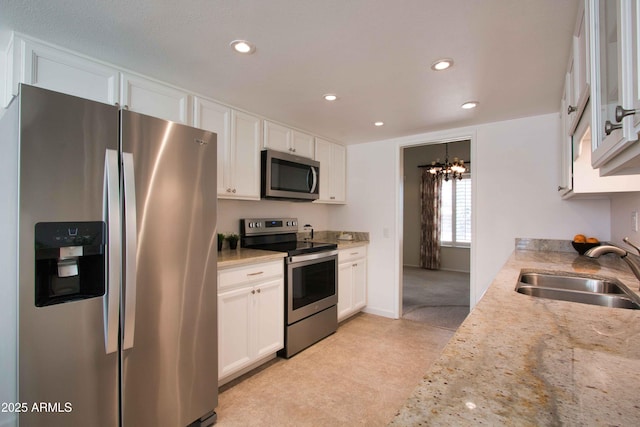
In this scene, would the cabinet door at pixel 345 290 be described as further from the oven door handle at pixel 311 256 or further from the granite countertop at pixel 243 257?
the granite countertop at pixel 243 257

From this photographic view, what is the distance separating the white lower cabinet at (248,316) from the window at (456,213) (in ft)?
16.7

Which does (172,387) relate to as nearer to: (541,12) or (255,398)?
(255,398)

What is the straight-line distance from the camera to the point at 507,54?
1.80 metres

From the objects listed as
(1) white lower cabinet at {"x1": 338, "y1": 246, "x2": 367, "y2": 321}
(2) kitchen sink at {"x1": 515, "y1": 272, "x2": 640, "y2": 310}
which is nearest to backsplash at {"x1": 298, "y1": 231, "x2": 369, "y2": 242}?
(1) white lower cabinet at {"x1": 338, "y1": 246, "x2": 367, "y2": 321}

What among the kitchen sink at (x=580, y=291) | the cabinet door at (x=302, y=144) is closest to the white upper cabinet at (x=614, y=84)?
the kitchen sink at (x=580, y=291)

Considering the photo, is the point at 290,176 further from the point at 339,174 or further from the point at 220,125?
the point at 339,174

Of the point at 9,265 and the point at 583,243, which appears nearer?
the point at 9,265

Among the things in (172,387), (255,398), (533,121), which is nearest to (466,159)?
(533,121)

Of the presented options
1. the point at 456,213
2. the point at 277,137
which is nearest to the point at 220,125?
the point at 277,137

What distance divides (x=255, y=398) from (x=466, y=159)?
5.97m

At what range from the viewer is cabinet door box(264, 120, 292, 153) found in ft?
9.71

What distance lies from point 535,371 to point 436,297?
4.26 m

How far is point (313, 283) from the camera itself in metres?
2.99

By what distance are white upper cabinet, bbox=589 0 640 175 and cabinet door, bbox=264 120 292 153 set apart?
2402mm
